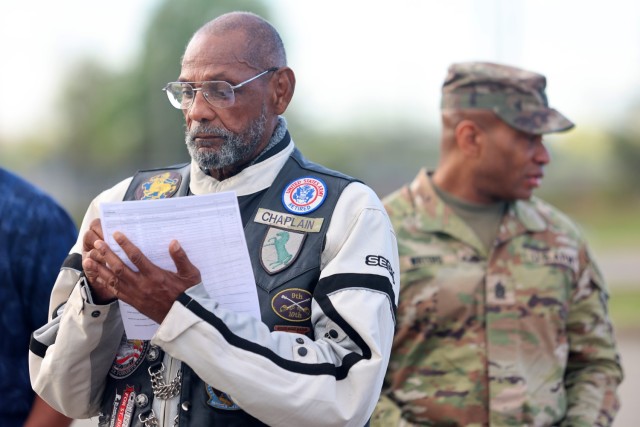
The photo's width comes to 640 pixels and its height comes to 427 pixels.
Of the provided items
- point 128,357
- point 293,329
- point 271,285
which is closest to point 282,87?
point 271,285

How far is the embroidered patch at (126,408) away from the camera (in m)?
2.95

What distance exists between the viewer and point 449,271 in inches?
174

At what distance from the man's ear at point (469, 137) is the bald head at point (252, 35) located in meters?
1.59

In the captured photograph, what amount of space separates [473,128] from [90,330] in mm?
2285

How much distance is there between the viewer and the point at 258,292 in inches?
114

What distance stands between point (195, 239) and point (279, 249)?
0.32 meters

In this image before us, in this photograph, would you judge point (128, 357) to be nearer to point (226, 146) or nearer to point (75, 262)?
point (75, 262)

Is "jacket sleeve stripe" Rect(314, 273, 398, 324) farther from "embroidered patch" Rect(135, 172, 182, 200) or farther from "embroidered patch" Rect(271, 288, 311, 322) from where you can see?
"embroidered patch" Rect(135, 172, 182, 200)

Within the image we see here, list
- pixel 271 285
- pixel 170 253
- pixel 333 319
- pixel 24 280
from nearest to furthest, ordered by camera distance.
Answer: pixel 170 253 < pixel 333 319 < pixel 271 285 < pixel 24 280

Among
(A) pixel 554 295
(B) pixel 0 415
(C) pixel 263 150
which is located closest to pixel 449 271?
(A) pixel 554 295

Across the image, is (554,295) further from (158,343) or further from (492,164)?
(158,343)

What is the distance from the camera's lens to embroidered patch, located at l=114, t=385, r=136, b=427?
295cm

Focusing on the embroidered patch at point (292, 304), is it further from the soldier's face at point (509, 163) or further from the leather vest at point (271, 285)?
the soldier's face at point (509, 163)

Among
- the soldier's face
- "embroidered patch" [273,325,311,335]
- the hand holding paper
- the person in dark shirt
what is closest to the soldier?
the soldier's face
